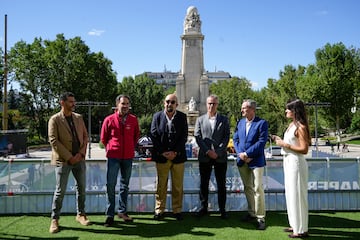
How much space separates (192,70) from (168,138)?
2980cm

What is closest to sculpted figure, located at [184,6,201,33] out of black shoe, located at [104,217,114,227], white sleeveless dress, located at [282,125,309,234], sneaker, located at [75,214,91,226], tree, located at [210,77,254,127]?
tree, located at [210,77,254,127]

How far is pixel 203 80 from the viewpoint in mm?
34938

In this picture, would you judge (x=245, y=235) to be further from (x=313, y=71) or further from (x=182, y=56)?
(x=313, y=71)

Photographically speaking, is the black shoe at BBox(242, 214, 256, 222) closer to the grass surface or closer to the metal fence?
the grass surface

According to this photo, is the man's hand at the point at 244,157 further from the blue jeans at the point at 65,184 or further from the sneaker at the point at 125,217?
the blue jeans at the point at 65,184

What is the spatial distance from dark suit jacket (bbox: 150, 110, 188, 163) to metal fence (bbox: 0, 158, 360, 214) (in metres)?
0.54

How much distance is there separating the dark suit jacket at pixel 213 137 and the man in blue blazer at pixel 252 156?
0.23 meters

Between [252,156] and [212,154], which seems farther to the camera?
[212,154]

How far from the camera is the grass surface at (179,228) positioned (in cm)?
481

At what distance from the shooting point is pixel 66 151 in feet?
17.0

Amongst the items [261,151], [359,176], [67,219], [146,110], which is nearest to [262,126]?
[261,151]

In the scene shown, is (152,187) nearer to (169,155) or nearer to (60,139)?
(169,155)

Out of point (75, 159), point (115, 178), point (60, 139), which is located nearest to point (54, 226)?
point (75, 159)

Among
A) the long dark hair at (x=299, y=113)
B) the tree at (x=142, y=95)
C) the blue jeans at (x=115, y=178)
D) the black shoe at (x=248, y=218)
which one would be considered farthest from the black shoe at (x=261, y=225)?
the tree at (x=142, y=95)
